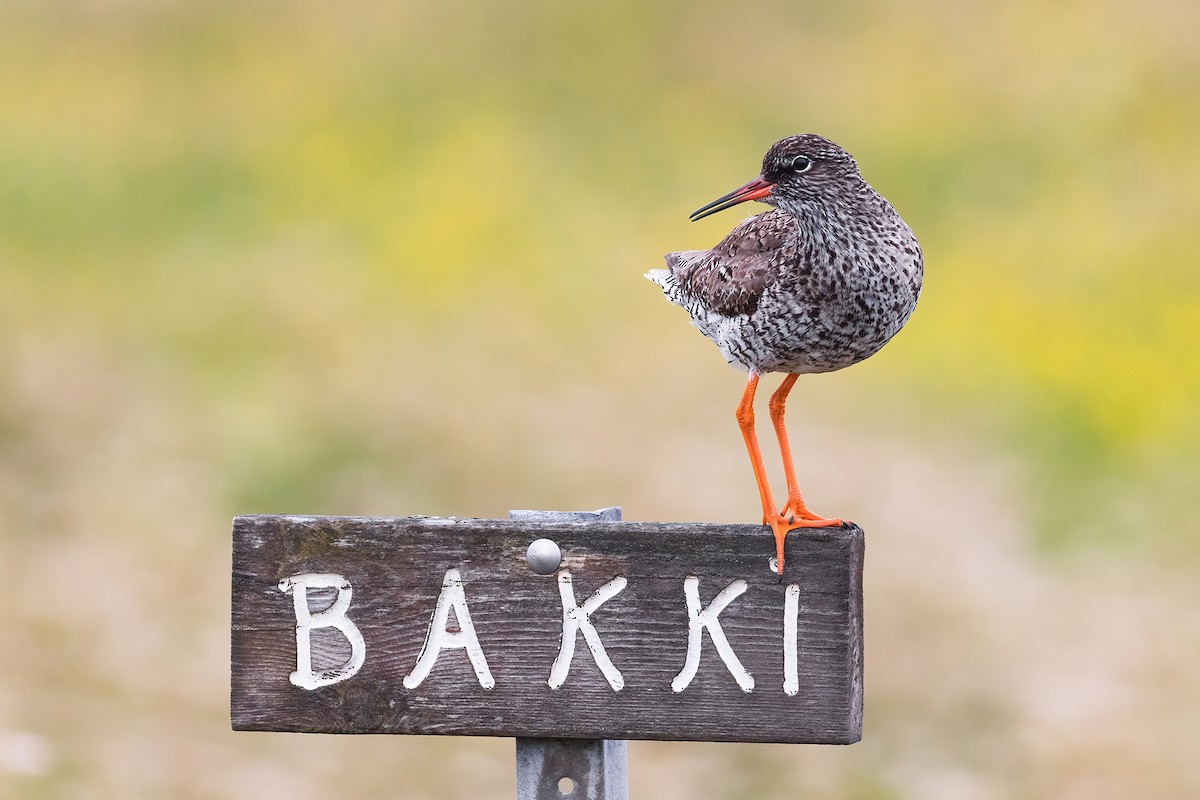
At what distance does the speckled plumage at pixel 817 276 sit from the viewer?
3.40 metres

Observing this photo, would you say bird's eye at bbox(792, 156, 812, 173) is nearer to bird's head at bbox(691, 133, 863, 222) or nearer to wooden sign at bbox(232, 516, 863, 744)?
bird's head at bbox(691, 133, 863, 222)

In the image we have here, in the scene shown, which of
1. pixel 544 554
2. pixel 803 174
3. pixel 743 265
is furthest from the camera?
pixel 743 265

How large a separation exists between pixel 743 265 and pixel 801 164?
280 mm

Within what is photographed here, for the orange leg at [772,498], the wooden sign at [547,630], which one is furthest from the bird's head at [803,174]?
the wooden sign at [547,630]

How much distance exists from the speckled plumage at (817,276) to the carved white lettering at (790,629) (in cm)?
62

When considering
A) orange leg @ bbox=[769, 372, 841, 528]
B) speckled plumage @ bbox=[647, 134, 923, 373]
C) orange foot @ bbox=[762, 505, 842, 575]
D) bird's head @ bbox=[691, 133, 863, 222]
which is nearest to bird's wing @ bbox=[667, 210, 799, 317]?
speckled plumage @ bbox=[647, 134, 923, 373]

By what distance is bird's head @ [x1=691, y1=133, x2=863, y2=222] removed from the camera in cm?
353

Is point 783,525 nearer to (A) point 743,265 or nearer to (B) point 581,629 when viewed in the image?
(B) point 581,629

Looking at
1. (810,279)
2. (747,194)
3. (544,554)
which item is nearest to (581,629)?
(544,554)

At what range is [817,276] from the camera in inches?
135
